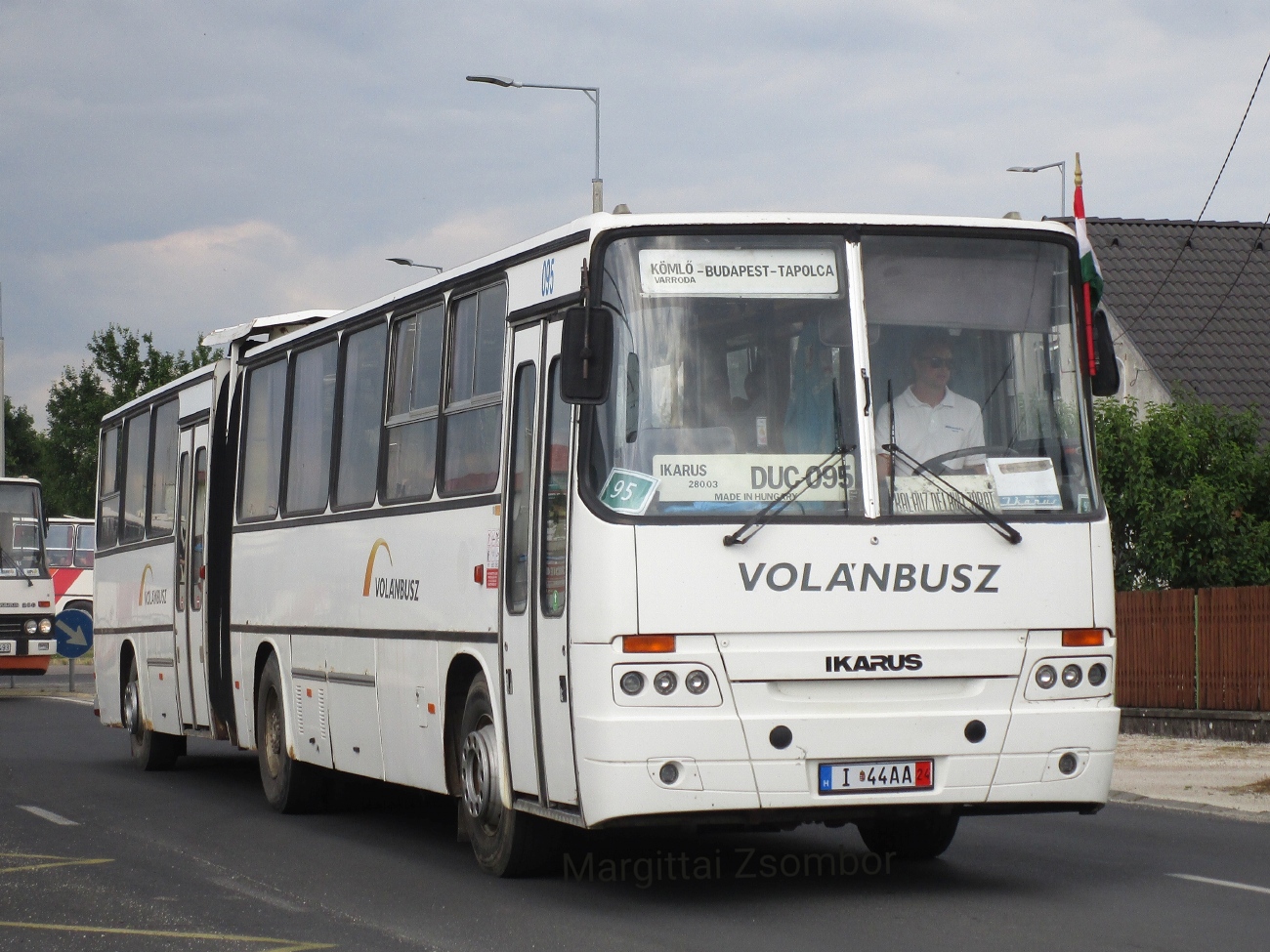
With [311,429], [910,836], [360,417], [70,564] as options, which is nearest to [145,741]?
[311,429]

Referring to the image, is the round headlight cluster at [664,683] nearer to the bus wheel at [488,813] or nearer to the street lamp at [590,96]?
the bus wheel at [488,813]

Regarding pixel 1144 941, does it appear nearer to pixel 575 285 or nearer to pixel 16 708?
pixel 575 285

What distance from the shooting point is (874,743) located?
929cm

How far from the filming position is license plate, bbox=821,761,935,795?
9.25 meters

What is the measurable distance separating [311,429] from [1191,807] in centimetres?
690

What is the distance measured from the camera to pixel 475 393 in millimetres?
11203

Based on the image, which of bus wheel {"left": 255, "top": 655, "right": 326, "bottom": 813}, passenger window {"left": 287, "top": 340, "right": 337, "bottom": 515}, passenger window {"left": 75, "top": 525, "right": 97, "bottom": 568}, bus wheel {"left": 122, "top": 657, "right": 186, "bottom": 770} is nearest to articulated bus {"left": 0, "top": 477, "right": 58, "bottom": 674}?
bus wheel {"left": 122, "top": 657, "right": 186, "bottom": 770}

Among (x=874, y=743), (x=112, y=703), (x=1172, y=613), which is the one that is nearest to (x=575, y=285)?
(x=874, y=743)

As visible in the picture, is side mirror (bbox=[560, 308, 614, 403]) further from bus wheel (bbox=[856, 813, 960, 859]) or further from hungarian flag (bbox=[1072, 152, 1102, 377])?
bus wheel (bbox=[856, 813, 960, 859])

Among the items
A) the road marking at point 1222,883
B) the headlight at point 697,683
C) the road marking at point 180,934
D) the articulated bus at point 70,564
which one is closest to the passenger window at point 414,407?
the headlight at point 697,683

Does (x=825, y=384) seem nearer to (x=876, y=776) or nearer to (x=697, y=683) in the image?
(x=697, y=683)

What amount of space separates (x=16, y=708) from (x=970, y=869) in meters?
21.6

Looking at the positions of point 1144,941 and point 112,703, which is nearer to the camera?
point 1144,941

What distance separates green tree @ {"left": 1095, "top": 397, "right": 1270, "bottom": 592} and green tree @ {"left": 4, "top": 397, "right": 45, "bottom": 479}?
3731 inches
